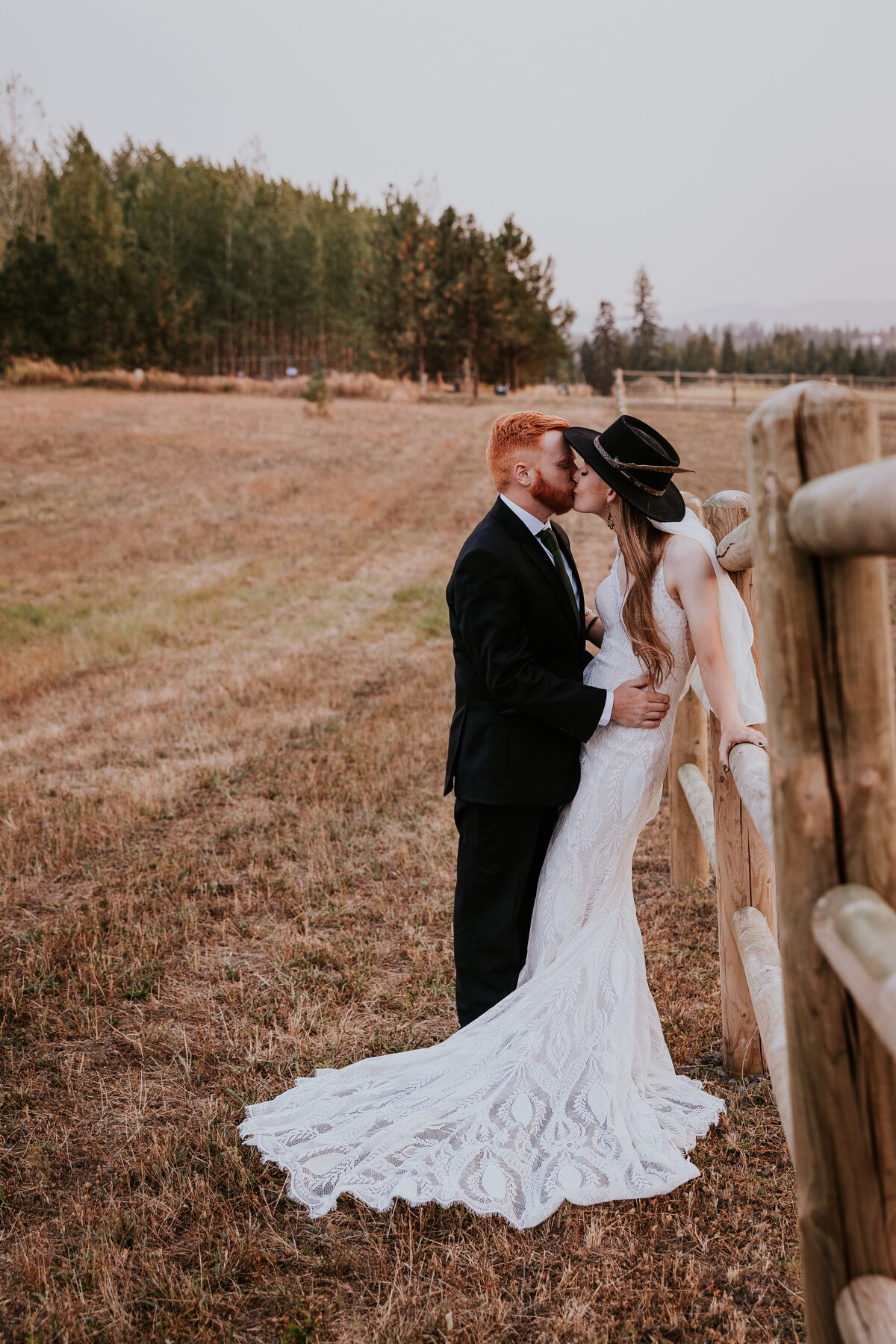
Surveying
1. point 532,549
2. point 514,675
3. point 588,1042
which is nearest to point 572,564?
point 532,549

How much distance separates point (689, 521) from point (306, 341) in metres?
66.0

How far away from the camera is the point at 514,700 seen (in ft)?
A: 10.1

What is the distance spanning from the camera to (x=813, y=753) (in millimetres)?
1330

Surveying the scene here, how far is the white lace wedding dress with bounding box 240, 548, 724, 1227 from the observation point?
2854mm

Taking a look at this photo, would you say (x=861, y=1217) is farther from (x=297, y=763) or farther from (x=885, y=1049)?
(x=297, y=763)

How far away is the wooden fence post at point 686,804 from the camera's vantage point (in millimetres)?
4637

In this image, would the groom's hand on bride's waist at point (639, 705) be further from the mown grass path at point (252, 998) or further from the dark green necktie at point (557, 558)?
the mown grass path at point (252, 998)

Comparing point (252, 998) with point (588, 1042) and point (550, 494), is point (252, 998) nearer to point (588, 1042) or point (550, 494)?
point (588, 1042)

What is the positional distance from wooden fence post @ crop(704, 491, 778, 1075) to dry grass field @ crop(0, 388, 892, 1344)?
0.51ft

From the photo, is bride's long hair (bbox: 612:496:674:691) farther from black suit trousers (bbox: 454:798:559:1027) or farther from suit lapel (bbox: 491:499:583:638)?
black suit trousers (bbox: 454:798:559:1027)

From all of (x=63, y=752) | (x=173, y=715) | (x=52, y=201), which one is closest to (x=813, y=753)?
(x=63, y=752)

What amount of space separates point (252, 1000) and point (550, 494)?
Result: 96.4 inches

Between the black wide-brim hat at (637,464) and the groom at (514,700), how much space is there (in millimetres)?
313

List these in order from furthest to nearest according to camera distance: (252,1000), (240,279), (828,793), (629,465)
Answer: (240,279)
(252,1000)
(629,465)
(828,793)
